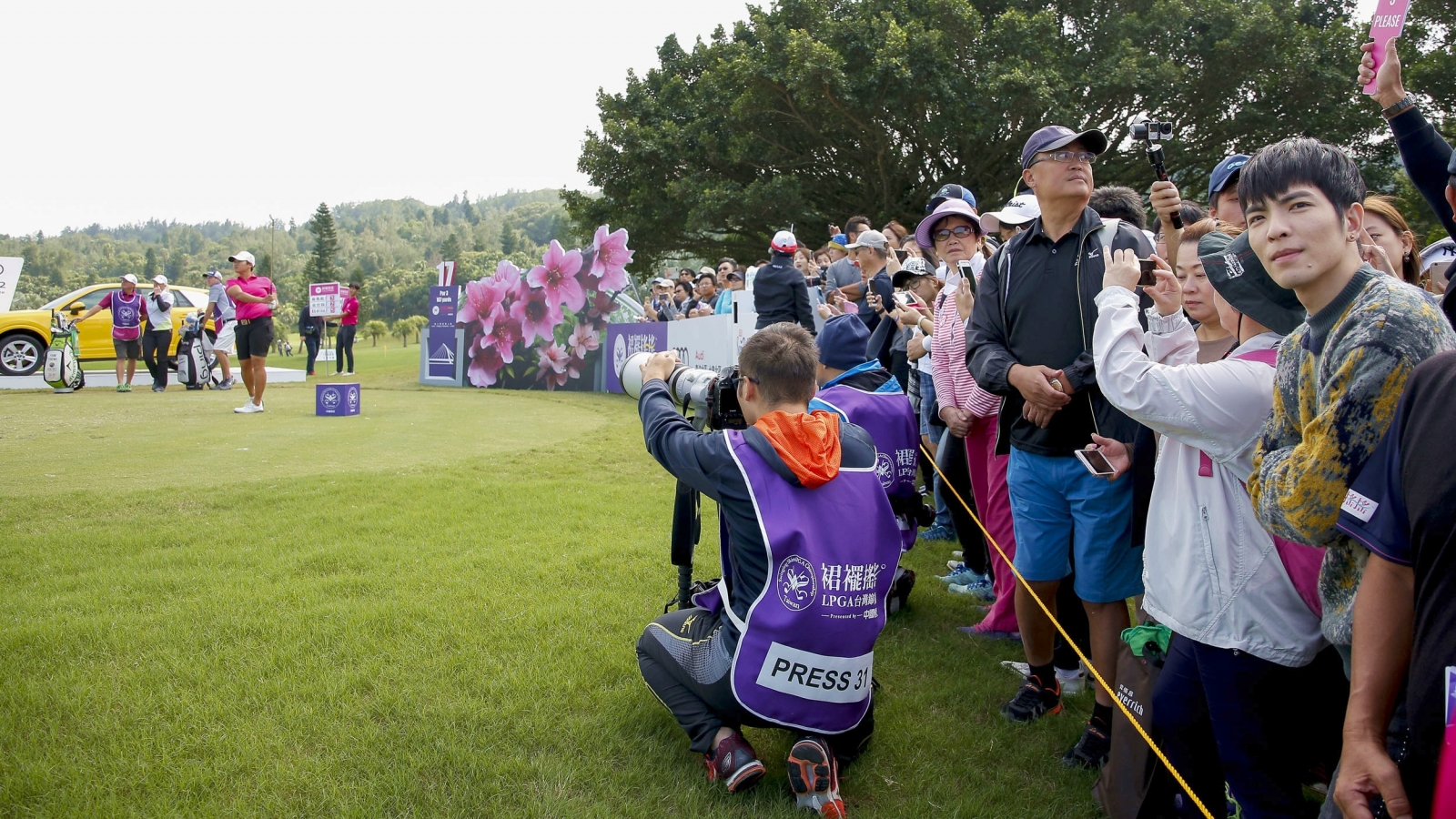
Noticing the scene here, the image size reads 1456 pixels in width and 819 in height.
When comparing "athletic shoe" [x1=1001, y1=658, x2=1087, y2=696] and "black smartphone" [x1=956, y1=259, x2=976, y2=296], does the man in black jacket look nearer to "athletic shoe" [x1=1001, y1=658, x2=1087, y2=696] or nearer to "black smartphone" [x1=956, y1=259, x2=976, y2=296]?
"black smartphone" [x1=956, y1=259, x2=976, y2=296]

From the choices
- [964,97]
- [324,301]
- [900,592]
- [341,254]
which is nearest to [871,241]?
[900,592]

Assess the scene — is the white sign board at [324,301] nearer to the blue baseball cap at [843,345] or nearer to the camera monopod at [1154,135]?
the blue baseball cap at [843,345]

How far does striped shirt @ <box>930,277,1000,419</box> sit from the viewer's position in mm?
4297

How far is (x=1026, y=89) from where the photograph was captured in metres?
19.8

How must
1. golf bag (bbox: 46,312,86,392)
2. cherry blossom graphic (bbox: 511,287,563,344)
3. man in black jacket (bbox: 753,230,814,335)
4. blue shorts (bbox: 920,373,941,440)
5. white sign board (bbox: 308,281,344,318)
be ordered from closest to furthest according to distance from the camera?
blue shorts (bbox: 920,373,941,440) < man in black jacket (bbox: 753,230,814,335) < golf bag (bbox: 46,312,86,392) < cherry blossom graphic (bbox: 511,287,563,344) < white sign board (bbox: 308,281,344,318)

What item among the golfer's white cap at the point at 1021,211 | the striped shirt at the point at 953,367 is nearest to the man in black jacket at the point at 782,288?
the golfer's white cap at the point at 1021,211

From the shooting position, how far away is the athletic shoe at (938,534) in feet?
20.3

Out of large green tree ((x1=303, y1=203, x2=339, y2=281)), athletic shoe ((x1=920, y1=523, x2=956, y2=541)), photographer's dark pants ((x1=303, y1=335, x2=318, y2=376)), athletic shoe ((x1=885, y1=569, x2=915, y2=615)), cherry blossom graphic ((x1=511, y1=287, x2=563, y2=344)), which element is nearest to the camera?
athletic shoe ((x1=885, y1=569, x2=915, y2=615))

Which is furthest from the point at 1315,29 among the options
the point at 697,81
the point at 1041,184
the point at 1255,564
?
the point at 1255,564

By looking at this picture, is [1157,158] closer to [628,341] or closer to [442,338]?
[628,341]

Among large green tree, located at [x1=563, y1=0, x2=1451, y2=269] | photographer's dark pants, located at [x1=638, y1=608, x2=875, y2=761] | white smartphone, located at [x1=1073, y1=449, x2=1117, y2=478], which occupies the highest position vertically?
large green tree, located at [x1=563, y1=0, x2=1451, y2=269]

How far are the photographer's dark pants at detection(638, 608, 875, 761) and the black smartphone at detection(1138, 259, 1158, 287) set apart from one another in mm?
1666

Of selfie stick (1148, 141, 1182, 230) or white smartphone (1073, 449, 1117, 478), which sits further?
selfie stick (1148, 141, 1182, 230)

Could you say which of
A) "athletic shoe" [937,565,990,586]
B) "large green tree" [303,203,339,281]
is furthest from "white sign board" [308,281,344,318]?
"large green tree" [303,203,339,281]
